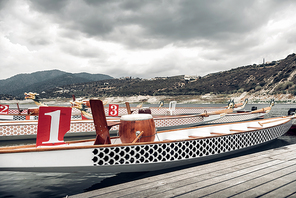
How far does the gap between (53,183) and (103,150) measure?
2375 millimetres

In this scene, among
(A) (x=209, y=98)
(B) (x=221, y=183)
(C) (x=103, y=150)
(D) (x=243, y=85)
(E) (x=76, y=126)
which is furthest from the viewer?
(D) (x=243, y=85)

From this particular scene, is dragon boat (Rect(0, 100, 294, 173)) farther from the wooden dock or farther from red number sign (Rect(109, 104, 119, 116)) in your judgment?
red number sign (Rect(109, 104, 119, 116))

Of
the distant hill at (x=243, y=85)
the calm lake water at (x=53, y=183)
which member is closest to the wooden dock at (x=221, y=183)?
the calm lake water at (x=53, y=183)

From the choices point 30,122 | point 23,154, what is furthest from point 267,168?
point 30,122

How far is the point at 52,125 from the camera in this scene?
14.1ft

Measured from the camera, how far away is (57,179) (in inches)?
215

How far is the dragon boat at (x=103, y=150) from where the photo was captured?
3.62 meters

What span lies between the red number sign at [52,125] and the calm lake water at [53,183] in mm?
1352

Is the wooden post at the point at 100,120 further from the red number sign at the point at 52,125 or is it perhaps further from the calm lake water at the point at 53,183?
the calm lake water at the point at 53,183

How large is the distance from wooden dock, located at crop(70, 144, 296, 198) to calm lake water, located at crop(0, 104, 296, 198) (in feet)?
4.13

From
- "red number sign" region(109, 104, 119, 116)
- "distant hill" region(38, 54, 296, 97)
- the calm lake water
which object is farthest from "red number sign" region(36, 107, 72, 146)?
"distant hill" region(38, 54, 296, 97)

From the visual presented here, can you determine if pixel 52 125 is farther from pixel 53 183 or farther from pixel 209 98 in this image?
pixel 209 98

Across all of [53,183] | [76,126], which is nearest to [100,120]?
[53,183]

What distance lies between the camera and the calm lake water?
4648 mm
